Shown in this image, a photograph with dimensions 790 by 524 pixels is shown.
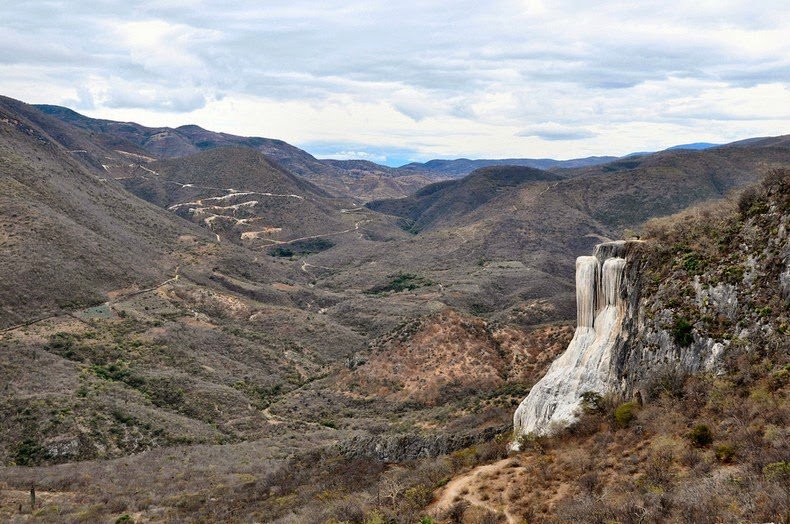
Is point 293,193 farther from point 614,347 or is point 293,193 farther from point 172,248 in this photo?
point 614,347

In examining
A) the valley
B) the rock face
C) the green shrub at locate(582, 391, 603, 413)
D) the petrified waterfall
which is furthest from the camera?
the petrified waterfall

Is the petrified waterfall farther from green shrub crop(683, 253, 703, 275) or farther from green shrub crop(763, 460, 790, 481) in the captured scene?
green shrub crop(763, 460, 790, 481)

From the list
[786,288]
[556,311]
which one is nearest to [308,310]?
[556,311]

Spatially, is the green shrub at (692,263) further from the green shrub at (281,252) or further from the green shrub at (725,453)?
the green shrub at (281,252)

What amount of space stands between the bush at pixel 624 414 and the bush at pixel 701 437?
2488 mm

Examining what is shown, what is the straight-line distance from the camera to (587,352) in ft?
60.4

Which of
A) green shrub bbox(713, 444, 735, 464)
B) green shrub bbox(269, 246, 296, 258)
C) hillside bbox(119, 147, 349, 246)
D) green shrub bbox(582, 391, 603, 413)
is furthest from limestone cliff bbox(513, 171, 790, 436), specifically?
hillside bbox(119, 147, 349, 246)

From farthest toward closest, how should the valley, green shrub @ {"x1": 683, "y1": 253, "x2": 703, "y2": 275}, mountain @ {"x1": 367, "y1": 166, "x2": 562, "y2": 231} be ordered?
mountain @ {"x1": 367, "y1": 166, "x2": 562, "y2": 231}, green shrub @ {"x1": 683, "y1": 253, "x2": 703, "y2": 275}, the valley

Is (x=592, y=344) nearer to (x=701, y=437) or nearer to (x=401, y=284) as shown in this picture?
(x=701, y=437)

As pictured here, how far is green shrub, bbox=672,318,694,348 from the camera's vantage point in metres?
15.1

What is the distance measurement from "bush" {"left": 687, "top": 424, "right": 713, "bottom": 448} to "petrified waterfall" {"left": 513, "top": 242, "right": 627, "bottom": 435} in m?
4.31

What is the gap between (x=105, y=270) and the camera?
58.3 meters

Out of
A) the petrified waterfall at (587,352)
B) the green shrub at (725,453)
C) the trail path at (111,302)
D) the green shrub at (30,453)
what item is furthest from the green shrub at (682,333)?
the trail path at (111,302)

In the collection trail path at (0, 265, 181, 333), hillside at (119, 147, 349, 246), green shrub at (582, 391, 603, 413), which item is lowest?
trail path at (0, 265, 181, 333)
